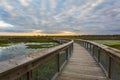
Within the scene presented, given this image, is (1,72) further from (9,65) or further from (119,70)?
(119,70)

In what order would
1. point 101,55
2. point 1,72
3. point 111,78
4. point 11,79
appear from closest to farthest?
point 1,72
point 11,79
point 111,78
point 101,55

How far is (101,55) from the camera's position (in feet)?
24.5

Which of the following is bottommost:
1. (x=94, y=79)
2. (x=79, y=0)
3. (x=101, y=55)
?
(x=94, y=79)

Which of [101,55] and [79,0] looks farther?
[79,0]

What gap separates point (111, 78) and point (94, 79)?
22.6 inches

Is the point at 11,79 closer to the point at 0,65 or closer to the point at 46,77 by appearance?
the point at 0,65

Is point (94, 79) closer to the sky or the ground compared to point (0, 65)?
closer to the ground

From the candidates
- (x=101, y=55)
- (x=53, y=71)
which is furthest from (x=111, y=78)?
(x=101, y=55)

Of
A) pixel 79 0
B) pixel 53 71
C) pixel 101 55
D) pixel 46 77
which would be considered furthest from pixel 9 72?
pixel 79 0

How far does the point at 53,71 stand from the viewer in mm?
5125

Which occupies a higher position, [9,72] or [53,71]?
[9,72]

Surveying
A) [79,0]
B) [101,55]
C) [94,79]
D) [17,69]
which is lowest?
[94,79]

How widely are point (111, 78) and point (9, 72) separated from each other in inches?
149

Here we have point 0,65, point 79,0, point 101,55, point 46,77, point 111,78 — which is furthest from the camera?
point 79,0
